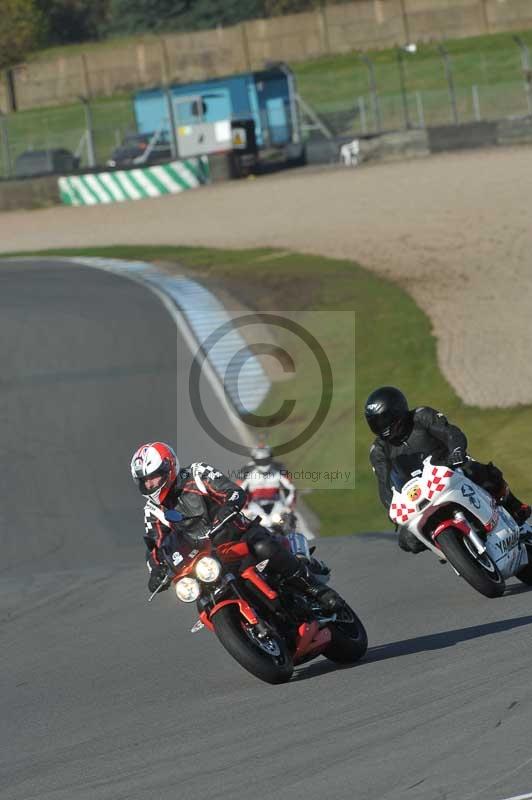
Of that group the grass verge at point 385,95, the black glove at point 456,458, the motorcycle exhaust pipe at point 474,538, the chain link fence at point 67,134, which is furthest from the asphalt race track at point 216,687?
the grass verge at point 385,95

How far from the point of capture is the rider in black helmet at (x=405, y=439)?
922cm

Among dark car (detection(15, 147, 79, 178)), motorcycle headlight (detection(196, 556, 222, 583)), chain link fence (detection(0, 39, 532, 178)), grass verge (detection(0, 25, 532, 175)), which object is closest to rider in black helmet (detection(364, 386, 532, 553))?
motorcycle headlight (detection(196, 556, 222, 583))

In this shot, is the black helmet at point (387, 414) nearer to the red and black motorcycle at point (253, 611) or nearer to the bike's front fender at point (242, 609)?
the red and black motorcycle at point (253, 611)

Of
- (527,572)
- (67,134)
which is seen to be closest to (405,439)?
(527,572)

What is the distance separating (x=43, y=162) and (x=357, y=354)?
94.6 ft

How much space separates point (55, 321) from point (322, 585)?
60.0 ft

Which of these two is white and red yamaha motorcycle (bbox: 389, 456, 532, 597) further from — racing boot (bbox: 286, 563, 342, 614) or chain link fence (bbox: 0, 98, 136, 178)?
chain link fence (bbox: 0, 98, 136, 178)

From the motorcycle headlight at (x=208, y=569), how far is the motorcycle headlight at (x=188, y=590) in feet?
0.18

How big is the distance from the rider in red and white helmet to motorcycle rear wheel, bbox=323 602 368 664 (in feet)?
0.57

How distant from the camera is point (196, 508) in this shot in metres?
7.73

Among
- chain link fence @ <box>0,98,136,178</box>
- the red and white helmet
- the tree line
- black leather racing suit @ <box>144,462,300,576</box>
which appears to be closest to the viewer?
black leather racing suit @ <box>144,462,300,576</box>

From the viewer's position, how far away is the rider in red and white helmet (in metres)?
7.64

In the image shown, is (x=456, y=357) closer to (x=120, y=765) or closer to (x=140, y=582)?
(x=140, y=582)

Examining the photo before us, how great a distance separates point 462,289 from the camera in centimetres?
2506
